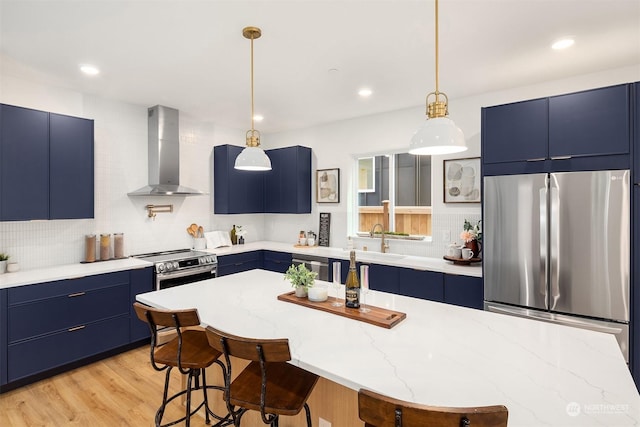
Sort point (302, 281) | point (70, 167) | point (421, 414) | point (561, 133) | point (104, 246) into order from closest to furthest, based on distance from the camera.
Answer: point (421, 414) < point (302, 281) < point (561, 133) < point (70, 167) < point (104, 246)

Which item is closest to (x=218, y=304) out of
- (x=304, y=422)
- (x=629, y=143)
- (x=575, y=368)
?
(x=304, y=422)

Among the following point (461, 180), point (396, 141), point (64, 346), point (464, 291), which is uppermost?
point (396, 141)

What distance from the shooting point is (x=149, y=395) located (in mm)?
2719

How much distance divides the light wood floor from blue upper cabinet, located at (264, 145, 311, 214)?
270 cm

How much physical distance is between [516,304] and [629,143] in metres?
1.47

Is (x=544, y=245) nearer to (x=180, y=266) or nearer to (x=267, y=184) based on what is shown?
(x=180, y=266)

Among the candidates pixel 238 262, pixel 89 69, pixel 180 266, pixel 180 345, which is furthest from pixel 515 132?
pixel 89 69

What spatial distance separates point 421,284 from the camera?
11.4 feet

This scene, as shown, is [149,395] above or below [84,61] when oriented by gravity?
below

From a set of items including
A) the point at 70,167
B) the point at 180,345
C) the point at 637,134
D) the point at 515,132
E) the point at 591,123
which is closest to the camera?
the point at 180,345

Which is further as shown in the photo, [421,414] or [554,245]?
[554,245]

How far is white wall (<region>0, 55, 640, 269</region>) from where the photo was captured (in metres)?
3.25

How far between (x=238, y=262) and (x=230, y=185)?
111cm

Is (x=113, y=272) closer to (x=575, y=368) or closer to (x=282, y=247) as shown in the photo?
(x=282, y=247)
